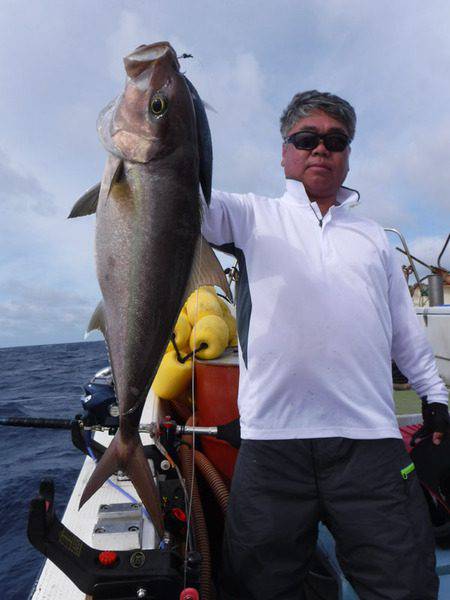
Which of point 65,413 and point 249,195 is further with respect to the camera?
point 65,413

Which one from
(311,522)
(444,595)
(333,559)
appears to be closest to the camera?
(311,522)

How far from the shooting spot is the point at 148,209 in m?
1.69

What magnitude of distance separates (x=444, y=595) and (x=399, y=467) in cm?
89

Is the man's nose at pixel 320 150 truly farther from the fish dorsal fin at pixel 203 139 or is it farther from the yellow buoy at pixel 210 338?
the yellow buoy at pixel 210 338

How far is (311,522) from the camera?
215 cm

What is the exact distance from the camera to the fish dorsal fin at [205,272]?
1793mm

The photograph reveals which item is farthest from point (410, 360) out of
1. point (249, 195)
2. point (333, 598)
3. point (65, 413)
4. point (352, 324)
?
point (65, 413)

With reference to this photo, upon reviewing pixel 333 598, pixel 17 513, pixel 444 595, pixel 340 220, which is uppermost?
pixel 340 220

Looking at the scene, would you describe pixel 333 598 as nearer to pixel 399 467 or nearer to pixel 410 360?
pixel 399 467

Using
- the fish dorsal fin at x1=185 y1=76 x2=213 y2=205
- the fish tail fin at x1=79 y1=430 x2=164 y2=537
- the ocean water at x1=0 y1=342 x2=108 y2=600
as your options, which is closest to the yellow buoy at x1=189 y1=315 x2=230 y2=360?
the fish tail fin at x1=79 y1=430 x2=164 y2=537

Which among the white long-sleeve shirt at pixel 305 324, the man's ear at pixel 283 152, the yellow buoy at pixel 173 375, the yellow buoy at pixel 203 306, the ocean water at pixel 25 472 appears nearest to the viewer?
the white long-sleeve shirt at pixel 305 324

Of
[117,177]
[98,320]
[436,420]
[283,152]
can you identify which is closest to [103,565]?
[98,320]

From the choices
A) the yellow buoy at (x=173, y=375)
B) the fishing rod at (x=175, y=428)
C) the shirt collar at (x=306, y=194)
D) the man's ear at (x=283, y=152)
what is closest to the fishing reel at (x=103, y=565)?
the fishing rod at (x=175, y=428)

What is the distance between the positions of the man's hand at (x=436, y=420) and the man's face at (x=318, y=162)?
1405 millimetres
